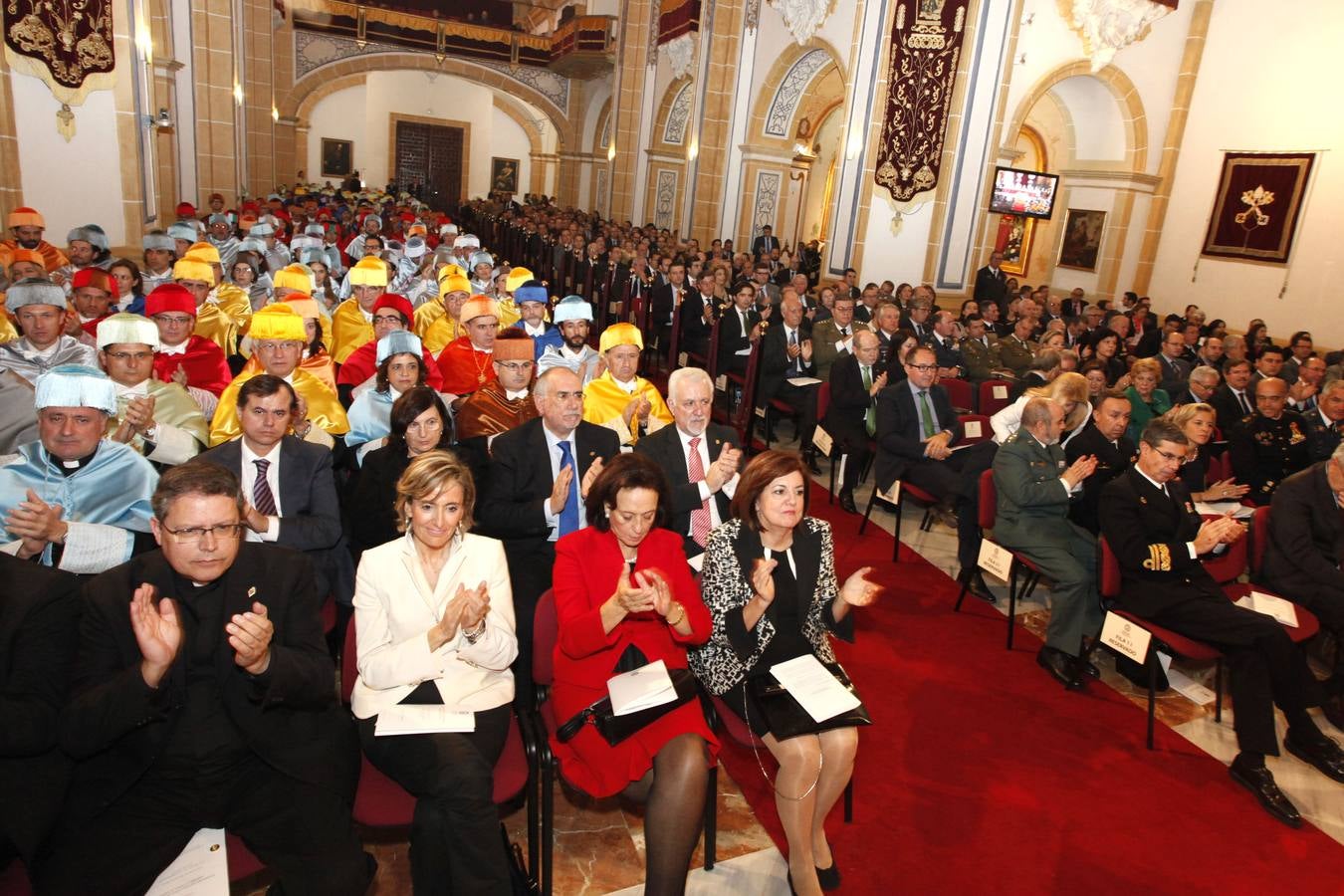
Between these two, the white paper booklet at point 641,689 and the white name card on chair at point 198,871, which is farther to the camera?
the white paper booklet at point 641,689

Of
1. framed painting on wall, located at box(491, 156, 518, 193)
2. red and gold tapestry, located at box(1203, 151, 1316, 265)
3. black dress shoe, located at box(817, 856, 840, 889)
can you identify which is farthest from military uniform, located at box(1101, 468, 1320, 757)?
framed painting on wall, located at box(491, 156, 518, 193)

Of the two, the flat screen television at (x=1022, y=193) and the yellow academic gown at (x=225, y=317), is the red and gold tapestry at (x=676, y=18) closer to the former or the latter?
the flat screen television at (x=1022, y=193)

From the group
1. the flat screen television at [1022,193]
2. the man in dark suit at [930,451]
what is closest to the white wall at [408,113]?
the flat screen television at [1022,193]

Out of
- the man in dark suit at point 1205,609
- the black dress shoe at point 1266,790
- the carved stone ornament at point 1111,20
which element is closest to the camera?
the black dress shoe at point 1266,790

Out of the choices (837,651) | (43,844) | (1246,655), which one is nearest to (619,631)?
(43,844)

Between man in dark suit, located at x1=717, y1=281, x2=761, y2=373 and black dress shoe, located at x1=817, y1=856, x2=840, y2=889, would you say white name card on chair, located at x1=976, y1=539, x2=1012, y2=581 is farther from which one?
man in dark suit, located at x1=717, y1=281, x2=761, y2=373

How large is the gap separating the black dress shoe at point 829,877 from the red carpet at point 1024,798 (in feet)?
0.17

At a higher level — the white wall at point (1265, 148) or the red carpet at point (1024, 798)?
the white wall at point (1265, 148)

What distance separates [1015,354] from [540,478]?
673 centimetres

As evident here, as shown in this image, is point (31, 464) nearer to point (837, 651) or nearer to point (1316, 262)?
point (837, 651)

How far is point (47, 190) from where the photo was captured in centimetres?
855

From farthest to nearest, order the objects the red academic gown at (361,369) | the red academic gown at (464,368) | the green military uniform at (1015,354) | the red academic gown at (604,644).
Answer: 1. the green military uniform at (1015,354)
2. the red academic gown at (464,368)
3. the red academic gown at (361,369)
4. the red academic gown at (604,644)

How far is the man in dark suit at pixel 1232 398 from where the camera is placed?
271 inches

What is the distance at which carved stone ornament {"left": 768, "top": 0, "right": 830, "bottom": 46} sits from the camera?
14.4m
